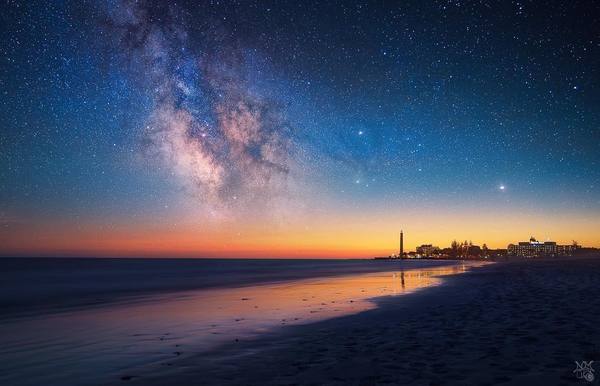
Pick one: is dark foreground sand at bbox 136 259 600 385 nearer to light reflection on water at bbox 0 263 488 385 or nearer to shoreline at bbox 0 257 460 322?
light reflection on water at bbox 0 263 488 385

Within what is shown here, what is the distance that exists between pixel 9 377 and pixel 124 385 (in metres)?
2.97

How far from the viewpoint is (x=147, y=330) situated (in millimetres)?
15453

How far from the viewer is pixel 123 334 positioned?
48.4 ft

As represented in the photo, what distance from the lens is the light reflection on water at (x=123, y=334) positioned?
9.82m

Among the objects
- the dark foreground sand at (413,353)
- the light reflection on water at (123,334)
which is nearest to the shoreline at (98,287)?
the light reflection on water at (123,334)

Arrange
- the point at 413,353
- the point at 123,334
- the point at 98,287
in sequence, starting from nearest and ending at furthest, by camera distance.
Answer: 1. the point at 413,353
2. the point at 123,334
3. the point at 98,287

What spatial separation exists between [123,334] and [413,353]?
10048mm

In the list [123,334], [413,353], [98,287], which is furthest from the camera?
[98,287]

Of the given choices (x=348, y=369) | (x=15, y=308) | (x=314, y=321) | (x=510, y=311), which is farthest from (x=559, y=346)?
(x=15, y=308)

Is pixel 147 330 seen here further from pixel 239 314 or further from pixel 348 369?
pixel 348 369

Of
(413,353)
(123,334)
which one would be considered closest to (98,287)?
(123,334)

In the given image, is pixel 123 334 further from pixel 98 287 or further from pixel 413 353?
pixel 98 287

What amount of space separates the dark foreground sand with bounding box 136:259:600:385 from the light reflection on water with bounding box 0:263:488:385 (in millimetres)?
1295

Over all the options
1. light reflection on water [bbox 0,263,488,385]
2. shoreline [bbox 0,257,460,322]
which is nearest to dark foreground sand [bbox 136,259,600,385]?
light reflection on water [bbox 0,263,488,385]
